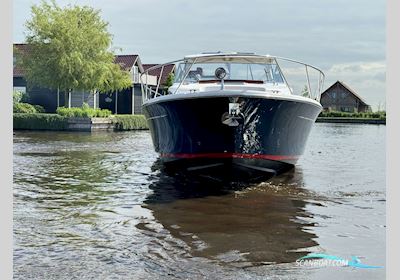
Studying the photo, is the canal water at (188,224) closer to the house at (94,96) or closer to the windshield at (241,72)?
the windshield at (241,72)

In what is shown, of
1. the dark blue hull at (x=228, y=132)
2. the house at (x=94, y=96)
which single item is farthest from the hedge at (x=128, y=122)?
the dark blue hull at (x=228, y=132)

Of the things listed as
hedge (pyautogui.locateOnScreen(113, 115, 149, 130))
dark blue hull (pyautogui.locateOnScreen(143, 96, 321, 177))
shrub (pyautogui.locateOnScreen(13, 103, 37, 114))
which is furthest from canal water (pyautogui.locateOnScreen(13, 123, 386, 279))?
shrub (pyautogui.locateOnScreen(13, 103, 37, 114))

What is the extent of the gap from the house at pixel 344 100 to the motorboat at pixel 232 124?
223 feet

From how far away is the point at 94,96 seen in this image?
3575 centimetres

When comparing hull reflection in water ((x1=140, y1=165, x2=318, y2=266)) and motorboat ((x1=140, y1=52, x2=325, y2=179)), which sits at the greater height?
motorboat ((x1=140, y1=52, x2=325, y2=179))

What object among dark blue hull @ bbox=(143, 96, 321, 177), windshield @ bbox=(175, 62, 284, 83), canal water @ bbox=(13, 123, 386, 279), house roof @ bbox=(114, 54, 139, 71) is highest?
house roof @ bbox=(114, 54, 139, 71)

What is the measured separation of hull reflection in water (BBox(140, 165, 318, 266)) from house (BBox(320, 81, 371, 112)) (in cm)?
6939

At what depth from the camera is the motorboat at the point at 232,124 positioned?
8391mm

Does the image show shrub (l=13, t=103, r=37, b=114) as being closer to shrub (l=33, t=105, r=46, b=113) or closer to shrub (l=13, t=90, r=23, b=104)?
shrub (l=33, t=105, r=46, b=113)

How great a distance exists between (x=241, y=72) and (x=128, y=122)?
66.6ft

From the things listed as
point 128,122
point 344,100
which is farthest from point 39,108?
point 344,100

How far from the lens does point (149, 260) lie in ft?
15.3

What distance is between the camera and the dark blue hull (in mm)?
8445

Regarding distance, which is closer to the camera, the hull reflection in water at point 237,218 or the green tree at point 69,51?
the hull reflection in water at point 237,218
